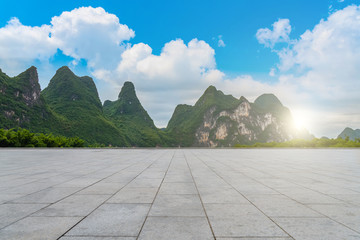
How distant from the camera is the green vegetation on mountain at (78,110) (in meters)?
120

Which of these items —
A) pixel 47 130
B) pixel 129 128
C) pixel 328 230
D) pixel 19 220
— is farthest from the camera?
pixel 129 128

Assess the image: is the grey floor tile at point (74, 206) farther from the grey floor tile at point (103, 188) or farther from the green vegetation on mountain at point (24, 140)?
the green vegetation on mountain at point (24, 140)

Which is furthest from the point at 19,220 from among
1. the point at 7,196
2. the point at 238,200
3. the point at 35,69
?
the point at 35,69

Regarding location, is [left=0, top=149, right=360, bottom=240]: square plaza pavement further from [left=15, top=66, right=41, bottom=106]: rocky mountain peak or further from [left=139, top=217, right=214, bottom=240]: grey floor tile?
A: [left=15, top=66, right=41, bottom=106]: rocky mountain peak

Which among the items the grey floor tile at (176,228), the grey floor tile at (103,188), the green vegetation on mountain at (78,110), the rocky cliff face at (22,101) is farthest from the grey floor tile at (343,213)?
the green vegetation on mountain at (78,110)

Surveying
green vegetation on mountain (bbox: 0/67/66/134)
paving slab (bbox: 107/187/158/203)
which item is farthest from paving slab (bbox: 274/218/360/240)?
green vegetation on mountain (bbox: 0/67/66/134)

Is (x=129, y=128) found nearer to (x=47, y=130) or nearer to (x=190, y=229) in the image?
(x=47, y=130)

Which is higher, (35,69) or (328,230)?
(35,69)

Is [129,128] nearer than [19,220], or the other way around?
[19,220]

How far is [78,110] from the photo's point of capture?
137m

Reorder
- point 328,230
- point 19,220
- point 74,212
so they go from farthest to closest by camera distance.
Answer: point 74,212, point 19,220, point 328,230

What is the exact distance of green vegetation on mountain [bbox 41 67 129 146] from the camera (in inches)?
4705

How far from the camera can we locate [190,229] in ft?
10.1

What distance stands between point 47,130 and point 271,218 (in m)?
116
